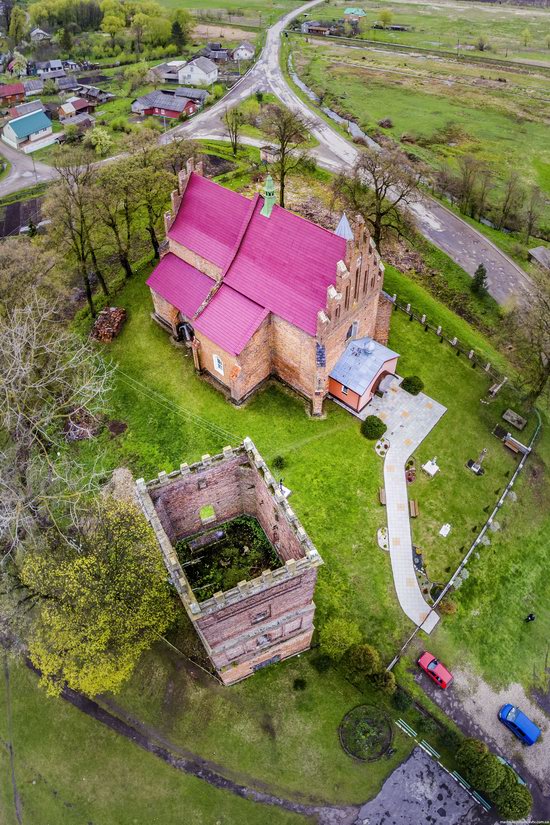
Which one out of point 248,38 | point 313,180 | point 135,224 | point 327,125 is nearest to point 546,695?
point 135,224

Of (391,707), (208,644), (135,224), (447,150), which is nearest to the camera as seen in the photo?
(208,644)

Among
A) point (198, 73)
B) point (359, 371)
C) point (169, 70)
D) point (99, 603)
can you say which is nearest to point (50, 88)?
point (169, 70)

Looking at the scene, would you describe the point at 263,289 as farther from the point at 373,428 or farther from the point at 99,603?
the point at 99,603

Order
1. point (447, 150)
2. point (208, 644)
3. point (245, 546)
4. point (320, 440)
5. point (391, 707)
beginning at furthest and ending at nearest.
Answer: point (447, 150)
point (320, 440)
point (245, 546)
point (391, 707)
point (208, 644)

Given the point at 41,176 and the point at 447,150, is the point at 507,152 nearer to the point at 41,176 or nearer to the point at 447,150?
the point at 447,150

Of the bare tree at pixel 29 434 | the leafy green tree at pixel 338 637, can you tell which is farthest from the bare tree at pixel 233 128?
the leafy green tree at pixel 338 637

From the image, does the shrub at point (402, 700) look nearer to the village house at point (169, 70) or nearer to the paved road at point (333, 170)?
the paved road at point (333, 170)

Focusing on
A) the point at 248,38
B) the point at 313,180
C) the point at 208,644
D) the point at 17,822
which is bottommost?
the point at 17,822
